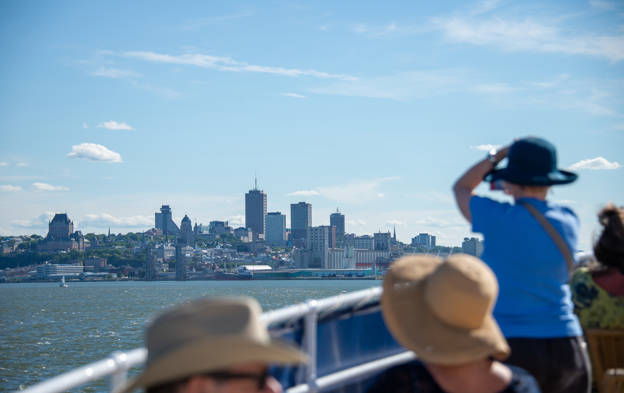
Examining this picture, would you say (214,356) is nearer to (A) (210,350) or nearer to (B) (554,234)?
(A) (210,350)

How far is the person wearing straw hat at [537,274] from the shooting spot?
2238mm

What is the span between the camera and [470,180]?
8.23 ft

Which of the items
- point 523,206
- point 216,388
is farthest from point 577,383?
point 216,388

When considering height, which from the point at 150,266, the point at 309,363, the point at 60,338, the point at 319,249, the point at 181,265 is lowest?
the point at 60,338

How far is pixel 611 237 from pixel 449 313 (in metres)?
1.48

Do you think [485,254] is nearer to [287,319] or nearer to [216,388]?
[287,319]

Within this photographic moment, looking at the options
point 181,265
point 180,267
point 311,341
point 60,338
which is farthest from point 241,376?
point 181,265

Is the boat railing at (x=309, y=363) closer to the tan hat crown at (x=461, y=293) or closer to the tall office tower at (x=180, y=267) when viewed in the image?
the tan hat crown at (x=461, y=293)

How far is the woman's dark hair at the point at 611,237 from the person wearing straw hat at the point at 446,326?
117 cm

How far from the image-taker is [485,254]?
239 cm

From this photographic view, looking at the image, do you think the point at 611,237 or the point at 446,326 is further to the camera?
the point at 611,237

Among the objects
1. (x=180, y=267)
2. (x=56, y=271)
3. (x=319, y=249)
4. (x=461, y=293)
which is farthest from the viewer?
(x=319, y=249)

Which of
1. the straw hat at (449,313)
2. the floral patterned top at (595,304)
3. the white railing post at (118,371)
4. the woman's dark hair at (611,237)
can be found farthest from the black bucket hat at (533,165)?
the white railing post at (118,371)

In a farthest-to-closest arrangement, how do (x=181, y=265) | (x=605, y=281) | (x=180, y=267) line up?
(x=181, y=265)
(x=180, y=267)
(x=605, y=281)
